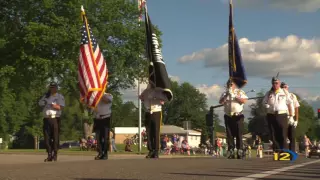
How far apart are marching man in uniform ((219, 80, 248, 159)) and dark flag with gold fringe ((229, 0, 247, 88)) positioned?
1.21ft

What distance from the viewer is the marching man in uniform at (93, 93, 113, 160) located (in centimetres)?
1176

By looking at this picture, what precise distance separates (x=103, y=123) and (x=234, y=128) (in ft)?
10.00

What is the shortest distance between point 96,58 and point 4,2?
28075 mm

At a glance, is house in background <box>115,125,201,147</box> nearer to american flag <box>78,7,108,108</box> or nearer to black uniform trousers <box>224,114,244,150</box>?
american flag <box>78,7,108,108</box>

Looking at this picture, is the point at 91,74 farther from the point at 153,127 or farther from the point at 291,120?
the point at 291,120

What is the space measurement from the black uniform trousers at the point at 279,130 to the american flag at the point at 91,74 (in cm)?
396

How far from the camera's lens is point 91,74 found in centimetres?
1273

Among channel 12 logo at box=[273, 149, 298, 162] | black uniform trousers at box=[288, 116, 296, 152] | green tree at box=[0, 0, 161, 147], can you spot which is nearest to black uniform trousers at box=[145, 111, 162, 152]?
channel 12 logo at box=[273, 149, 298, 162]

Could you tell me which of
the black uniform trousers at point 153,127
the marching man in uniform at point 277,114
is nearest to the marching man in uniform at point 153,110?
the black uniform trousers at point 153,127

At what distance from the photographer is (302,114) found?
134 metres

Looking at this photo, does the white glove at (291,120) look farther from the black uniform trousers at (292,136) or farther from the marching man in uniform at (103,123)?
the marching man in uniform at (103,123)

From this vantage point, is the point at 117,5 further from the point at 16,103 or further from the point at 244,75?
the point at 16,103

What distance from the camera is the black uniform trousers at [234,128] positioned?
12.2 meters

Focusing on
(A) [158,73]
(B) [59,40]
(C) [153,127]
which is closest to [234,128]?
(C) [153,127]
